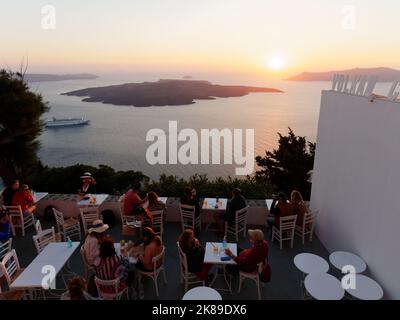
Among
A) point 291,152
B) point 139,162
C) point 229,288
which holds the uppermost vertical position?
point 229,288

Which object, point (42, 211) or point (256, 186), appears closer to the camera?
point (42, 211)

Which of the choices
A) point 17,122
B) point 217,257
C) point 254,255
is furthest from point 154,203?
point 17,122

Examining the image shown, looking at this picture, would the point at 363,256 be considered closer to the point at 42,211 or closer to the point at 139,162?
the point at 42,211

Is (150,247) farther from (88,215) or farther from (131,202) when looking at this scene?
(88,215)

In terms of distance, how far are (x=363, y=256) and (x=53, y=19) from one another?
770 cm

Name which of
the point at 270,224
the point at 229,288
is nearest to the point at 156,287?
the point at 229,288

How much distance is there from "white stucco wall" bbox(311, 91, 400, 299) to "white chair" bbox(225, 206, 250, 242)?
1726 millimetres

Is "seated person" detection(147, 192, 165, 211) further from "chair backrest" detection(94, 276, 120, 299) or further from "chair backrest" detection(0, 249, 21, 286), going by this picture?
"chair backrest" detection(0, 249, 21, 286)

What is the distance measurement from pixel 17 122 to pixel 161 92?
46.4m

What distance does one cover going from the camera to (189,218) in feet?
22.3

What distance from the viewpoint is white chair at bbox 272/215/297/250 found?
20.0 feet

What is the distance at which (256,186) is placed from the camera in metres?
9.27

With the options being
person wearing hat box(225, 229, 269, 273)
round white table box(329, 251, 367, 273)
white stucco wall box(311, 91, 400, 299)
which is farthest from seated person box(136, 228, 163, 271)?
white stucco wall box(311, 91, 400, 299)
